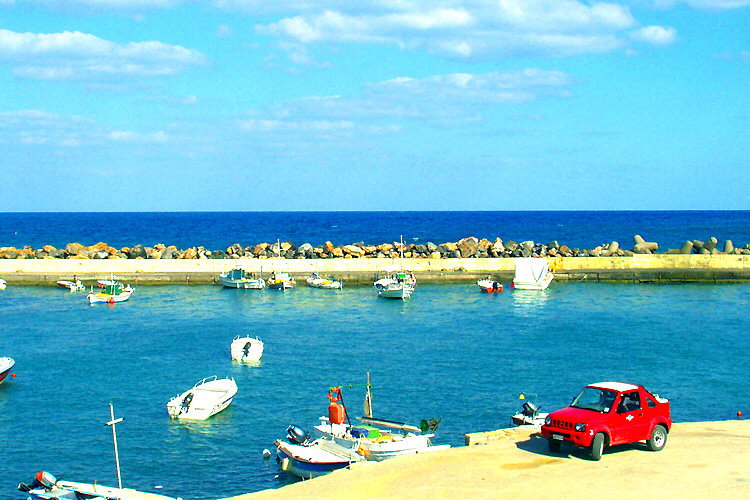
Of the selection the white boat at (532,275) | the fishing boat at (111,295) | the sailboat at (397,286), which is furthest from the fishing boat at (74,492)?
the white boat at (532,275)

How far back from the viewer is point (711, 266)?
8044cm

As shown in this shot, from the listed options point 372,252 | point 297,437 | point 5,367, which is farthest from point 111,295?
point 297,437

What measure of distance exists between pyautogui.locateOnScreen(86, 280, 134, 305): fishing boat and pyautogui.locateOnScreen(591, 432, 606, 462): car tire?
54710mm

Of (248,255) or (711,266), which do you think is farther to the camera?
(248,255)

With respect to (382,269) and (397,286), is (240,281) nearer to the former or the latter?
(382,269)

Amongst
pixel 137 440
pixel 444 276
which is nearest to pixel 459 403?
pixel 137 440

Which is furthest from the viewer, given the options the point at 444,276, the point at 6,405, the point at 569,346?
the point at 444,276

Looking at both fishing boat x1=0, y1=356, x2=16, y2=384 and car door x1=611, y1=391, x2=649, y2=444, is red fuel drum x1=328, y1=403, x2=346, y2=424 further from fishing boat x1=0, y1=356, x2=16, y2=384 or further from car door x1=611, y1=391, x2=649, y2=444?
fishing boat x1=0, y1=356, x2=16, y2=384

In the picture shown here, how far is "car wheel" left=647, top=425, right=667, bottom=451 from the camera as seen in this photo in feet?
61.9

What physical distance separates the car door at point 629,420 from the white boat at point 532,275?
54.2m

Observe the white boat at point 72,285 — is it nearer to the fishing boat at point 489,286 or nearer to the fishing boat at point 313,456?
the fishing boat at point 489,286

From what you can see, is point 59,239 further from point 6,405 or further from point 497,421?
point 497,421

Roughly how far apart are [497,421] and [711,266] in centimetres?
5933

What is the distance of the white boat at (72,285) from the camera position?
73.7 meters
